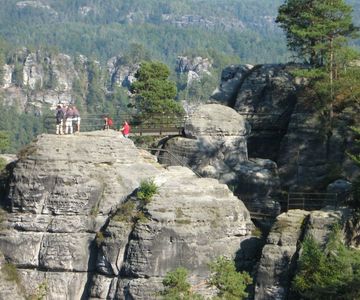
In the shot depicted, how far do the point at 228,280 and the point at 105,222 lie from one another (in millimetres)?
5607

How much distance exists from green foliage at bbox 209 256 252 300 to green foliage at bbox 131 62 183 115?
87.2 ft

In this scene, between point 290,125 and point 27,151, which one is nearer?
point 27,151

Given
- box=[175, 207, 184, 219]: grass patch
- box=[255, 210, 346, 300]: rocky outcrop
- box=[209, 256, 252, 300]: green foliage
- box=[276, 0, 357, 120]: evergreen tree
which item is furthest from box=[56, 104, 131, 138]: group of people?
box=[276, 0, 357, 120]: evergreen tree

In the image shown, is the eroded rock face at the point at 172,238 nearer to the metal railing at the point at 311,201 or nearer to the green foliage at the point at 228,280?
the green foliage at the point at 228,280

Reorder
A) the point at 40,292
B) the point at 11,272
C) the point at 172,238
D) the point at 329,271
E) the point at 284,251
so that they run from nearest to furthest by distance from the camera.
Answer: the point at 329,271 → the point at 284,251 → the point at 172,238 → the point at 40,292 → the point at 11,272

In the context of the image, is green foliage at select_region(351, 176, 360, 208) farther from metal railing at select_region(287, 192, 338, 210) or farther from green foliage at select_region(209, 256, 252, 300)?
green foliage at select_region(209, 256, 252, 300)

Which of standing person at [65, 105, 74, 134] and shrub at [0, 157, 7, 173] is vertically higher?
standing person at [65, 105, 74, 134]

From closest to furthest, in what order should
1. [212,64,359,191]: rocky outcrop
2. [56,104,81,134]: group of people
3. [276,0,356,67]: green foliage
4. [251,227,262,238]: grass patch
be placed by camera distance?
[251,227,262,238]: grass patch, [56,104,81,134]: group of people, [212,64,359,191]: rocky outcrop, [276,0,356,67]: green foliage

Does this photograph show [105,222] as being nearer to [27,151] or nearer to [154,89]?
[27,151]

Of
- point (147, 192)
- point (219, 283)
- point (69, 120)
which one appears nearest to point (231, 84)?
point (69, 120)

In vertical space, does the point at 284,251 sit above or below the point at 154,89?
below

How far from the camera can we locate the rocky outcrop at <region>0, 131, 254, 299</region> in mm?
32844

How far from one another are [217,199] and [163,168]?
3.60 m

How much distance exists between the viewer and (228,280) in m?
31.1
